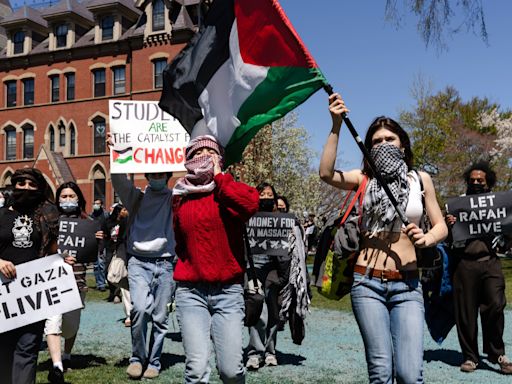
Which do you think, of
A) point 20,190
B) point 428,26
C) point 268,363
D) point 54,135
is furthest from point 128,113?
point 54,135

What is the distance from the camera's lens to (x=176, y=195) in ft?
15.5

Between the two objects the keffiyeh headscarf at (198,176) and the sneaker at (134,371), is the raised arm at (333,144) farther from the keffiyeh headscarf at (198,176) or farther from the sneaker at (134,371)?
the sneaker at (134,371)

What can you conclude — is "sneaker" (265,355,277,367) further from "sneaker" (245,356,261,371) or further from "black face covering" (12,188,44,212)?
"black face covering" (12,188,44,212)

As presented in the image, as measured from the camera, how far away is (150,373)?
6844mm

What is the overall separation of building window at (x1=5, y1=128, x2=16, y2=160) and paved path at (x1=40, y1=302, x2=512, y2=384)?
1293 inches

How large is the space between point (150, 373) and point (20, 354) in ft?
7.17

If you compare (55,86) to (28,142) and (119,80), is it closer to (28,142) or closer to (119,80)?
(28,142)

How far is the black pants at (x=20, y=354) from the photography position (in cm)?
480

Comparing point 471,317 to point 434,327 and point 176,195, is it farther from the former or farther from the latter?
point 176,195

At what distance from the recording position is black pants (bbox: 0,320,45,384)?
4801mm

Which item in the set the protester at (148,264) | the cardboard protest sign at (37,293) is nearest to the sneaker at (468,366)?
the protester at (148,264)

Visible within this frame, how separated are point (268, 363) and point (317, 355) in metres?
0.94

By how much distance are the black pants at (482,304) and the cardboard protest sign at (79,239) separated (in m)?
4.33

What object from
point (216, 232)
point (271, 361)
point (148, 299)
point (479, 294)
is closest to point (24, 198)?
point (216, 232)
